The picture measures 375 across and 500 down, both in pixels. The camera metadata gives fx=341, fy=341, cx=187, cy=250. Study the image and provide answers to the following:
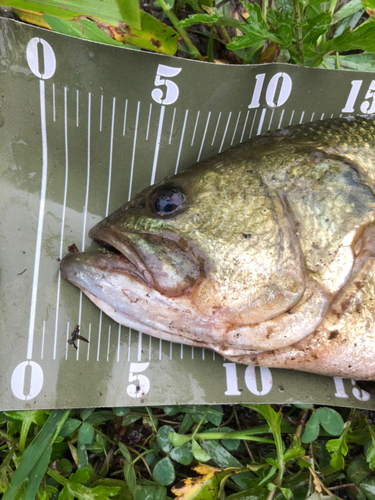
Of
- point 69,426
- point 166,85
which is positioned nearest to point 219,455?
point 69,426

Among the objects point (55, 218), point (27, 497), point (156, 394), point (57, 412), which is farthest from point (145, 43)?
point (27, 497)

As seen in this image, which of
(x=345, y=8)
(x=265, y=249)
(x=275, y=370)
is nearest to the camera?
(x=265, y=249)

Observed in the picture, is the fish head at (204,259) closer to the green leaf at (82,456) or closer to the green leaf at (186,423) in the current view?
the green leaf at (186,423)

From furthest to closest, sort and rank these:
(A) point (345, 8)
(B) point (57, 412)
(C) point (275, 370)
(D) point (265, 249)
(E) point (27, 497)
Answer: (A) point (345, 8) → (C) point (275, 370) → (B) point (57, 412) → (E) point (27, 497) → (D) point (265, 249)

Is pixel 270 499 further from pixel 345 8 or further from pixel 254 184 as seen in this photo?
pixel 345 8

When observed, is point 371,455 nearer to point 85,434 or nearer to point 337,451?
point 337,451

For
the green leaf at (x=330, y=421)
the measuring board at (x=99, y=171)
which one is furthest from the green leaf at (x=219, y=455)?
the green leaf at (x=330, y=421)

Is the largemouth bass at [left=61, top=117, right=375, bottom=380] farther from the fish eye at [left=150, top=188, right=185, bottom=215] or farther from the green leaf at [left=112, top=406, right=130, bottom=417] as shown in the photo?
the green leaf at [left=112, top=406, right=130, bottom=417]
